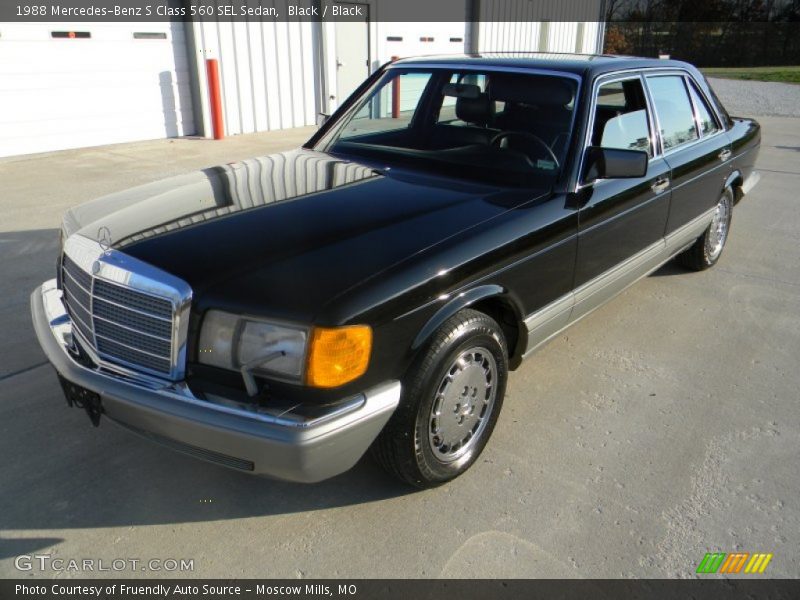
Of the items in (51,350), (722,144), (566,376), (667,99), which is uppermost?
(667,99)

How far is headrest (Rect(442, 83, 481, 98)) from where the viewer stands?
379cm

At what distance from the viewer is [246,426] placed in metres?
2.17

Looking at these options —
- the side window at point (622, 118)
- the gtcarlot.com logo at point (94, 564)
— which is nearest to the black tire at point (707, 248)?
the side window at point (622, 118)

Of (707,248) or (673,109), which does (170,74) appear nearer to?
(673,109)

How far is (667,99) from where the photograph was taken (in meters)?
4.40

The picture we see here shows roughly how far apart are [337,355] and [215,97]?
31.3 feet

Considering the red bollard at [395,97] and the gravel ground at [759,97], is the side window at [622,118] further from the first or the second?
the gravel ground at [759,97]

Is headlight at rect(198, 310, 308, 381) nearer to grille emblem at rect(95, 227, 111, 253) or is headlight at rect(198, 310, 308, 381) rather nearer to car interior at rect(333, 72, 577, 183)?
grille emblem at rect(95, 227, 111, 253)

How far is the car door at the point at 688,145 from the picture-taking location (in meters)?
4.28

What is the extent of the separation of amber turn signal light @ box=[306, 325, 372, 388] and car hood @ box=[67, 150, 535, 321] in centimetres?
10

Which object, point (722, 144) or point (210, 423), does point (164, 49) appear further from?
point (210, 423)

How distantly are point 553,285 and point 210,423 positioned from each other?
6.01 ft

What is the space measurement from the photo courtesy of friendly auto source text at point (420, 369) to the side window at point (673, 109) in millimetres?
31
